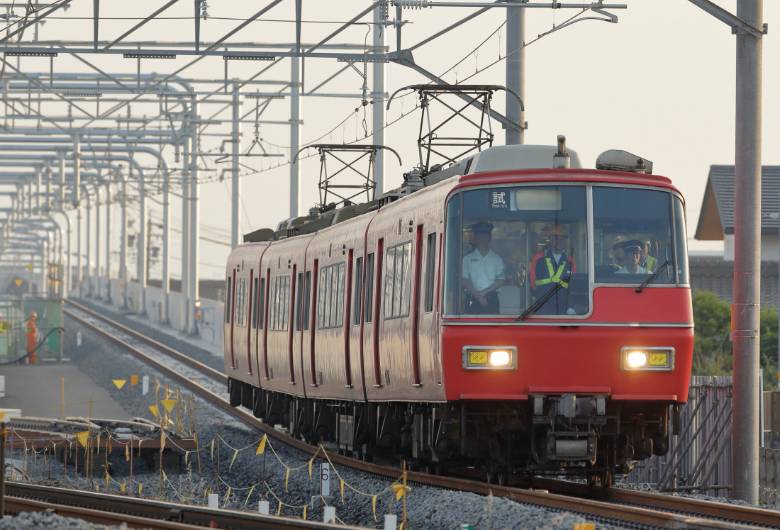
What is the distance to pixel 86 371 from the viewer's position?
46.5 meters

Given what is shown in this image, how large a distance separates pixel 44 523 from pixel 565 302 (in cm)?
489

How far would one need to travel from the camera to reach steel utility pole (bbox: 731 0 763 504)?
54.9ft

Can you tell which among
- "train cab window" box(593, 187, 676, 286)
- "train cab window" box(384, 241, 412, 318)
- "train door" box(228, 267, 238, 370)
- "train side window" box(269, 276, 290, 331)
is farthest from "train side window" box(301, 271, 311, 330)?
"train cab window" box(593, 187, 676, 286)

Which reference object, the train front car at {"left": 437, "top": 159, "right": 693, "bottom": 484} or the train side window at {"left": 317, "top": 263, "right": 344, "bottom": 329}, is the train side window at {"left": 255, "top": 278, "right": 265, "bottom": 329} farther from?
the train front car at {"left": 437, "top": 159, "right": 693, "bottom": 484}

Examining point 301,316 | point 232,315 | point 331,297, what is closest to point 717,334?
point 232,315

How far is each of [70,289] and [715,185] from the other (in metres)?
89.7

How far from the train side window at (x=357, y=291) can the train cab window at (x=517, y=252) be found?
4.37 metres

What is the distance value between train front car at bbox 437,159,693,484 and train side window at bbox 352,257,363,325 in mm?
4309

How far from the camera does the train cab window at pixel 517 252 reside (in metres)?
14.6

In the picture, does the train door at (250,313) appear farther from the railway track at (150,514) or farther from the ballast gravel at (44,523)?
the ballast gravel at (44,523)

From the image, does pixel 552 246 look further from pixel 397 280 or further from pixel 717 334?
pixel 717 334

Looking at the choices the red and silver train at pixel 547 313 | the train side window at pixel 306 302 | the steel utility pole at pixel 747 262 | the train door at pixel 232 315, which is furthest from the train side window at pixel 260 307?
the steel utility pole at pixel 747 262

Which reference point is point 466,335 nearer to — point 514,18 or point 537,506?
point 537,506

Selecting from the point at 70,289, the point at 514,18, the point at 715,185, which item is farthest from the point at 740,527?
the point at 70,289
